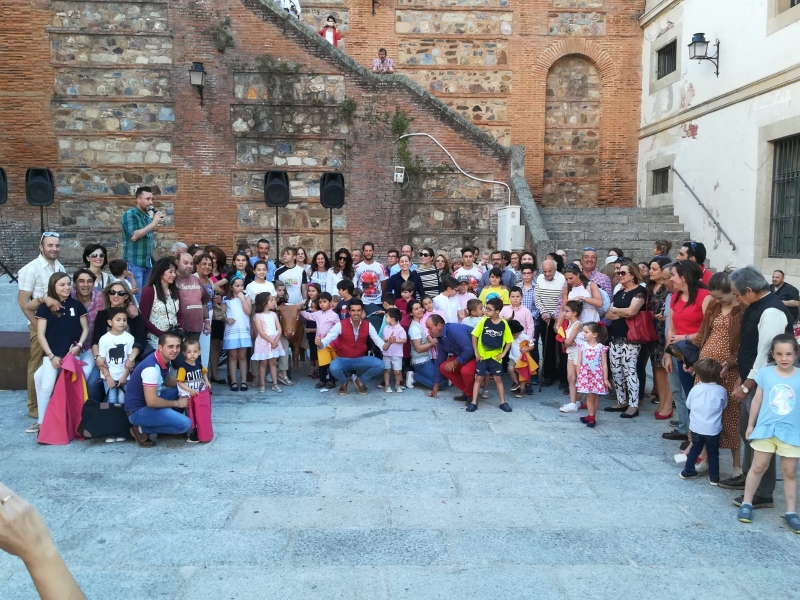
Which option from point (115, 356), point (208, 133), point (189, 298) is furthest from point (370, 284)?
point (208, 133)

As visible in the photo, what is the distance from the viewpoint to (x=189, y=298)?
24.7ft

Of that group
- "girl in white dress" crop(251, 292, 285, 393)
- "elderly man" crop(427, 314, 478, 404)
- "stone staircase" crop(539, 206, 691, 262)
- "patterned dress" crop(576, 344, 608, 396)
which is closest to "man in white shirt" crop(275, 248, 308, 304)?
"girl in white dress" crop(251, 292, 285, 393)

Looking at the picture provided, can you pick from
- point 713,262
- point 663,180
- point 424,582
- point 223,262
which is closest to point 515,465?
point 424,582

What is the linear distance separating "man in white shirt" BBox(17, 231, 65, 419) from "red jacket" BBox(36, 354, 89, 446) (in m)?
0.73

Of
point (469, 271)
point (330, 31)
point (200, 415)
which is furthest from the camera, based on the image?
point (330, 31)

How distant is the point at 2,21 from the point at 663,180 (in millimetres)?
15069

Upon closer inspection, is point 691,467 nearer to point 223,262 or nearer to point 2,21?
point 223,262

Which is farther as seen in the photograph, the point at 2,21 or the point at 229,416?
the point at 2,21

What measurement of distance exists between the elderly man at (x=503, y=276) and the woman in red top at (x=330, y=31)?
8492 mm

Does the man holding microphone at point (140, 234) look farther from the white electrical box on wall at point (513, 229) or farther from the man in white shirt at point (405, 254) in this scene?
the white electrical box on wall at point (513, 229)

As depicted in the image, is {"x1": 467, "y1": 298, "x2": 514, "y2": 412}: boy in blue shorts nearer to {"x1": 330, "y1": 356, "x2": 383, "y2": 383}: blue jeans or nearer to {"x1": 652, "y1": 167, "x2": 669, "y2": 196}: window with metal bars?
{"x1": 330, "y1": 356, "x2": 383, "y2": 383}: blue jeans

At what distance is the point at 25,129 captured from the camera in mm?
13758

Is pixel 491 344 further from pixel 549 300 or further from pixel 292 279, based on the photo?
pixel 292 279

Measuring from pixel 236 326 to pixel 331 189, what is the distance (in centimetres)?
412
